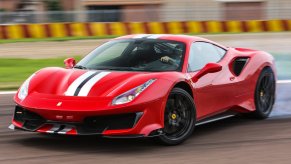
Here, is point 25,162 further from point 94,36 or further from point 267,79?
point 94,36

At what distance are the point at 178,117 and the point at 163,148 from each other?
0.37 m

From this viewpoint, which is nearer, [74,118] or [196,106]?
[74,118]

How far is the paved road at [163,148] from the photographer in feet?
18.0

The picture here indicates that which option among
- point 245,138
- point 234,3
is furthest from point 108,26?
point 245,138

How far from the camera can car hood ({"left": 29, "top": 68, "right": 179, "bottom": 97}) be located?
5.88 m

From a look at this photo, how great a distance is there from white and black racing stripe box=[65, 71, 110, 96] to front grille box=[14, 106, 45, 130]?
35 cm

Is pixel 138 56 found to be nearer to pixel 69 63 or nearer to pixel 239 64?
pixel 69 63

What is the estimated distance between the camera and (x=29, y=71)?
42.7 feet

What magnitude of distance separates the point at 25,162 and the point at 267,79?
12.4ft

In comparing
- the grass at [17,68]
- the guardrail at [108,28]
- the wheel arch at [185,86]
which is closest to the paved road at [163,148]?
the wheel arch at [185,86]

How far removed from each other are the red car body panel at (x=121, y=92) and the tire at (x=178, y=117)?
0.13 meters

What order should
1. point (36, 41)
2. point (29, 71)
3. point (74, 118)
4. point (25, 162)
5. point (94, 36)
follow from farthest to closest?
point (94, 36) → point (36, 41) → point (29, 71) → point (74, 118) → point (25, 162)

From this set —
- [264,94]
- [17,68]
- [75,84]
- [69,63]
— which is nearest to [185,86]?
[75,84]

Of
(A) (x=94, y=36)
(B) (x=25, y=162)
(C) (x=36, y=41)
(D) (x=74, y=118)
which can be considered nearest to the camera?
(B) (x=25, y=162)
